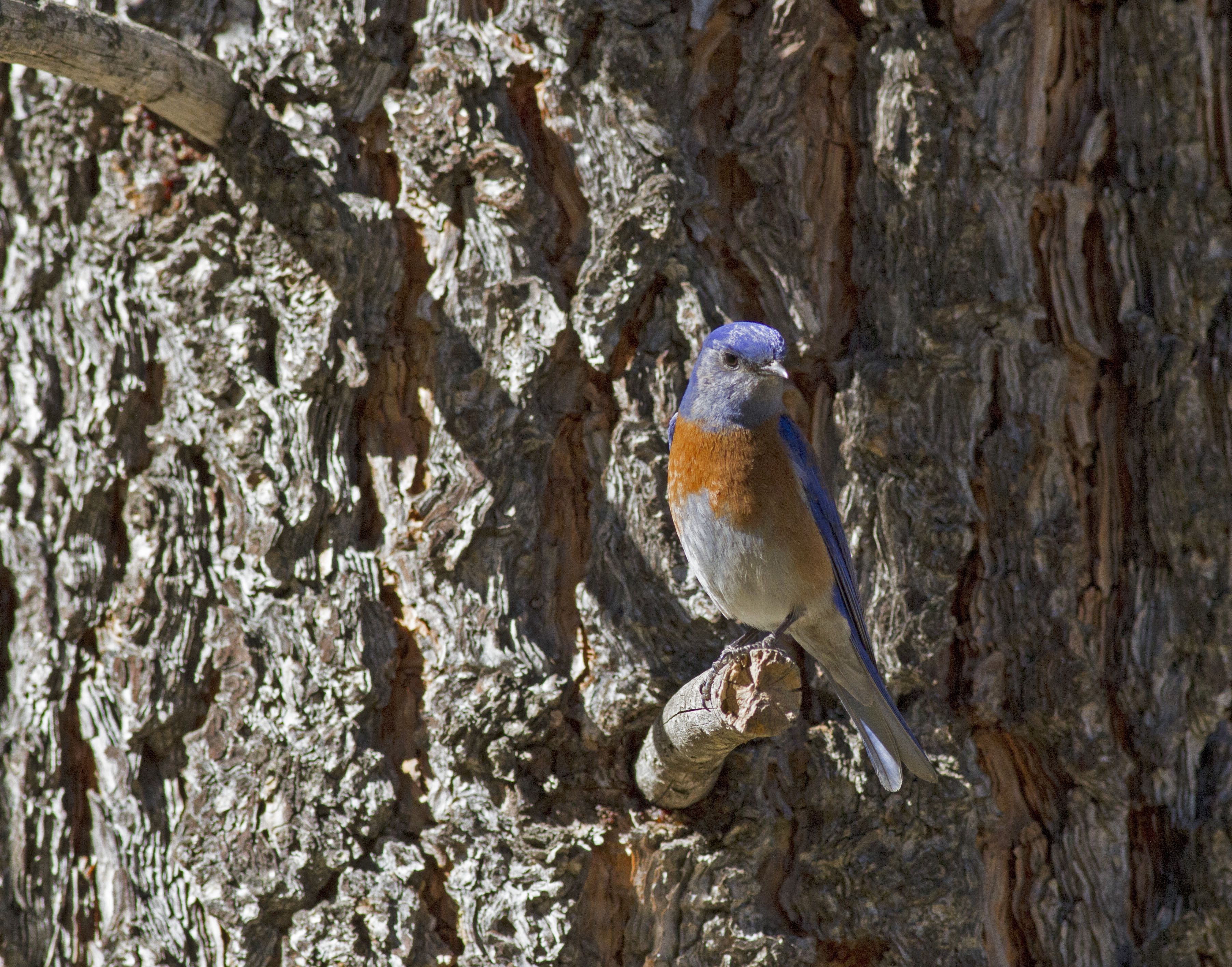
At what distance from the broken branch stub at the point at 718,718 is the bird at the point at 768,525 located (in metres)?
0.38

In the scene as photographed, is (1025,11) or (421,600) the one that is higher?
(1025,11)

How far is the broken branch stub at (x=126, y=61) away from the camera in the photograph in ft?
8.27

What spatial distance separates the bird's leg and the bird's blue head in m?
0.54

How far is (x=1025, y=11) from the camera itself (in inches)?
120

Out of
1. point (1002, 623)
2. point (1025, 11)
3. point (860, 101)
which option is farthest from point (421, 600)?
point (1025, 11)

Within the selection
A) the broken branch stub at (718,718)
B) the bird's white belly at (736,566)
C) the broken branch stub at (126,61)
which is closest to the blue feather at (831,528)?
the bird's white belly at (736,566)

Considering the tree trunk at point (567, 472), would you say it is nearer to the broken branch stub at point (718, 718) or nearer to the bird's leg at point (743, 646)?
the bird's leg at point (743, 646)

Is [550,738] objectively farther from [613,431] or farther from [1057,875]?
[1057,875]

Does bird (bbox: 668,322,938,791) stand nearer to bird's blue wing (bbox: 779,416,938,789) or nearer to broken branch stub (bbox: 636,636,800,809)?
bird's blue wing (bbox: 779,416,938,789)

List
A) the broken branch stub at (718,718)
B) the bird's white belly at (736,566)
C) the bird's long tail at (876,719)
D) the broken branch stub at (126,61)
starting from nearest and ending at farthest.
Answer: the broken branch stub at (718,718) < the broken branch stub at (126,61) < the bird's long tail at (876,719) < the bird's white belly at (736,566)

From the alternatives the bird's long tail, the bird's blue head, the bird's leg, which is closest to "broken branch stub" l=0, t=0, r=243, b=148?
the bird's blue head

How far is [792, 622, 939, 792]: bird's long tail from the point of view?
2.70 metres

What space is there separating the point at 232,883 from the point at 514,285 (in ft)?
5.26

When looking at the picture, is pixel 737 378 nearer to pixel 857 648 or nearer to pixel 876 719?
pixel 857 648
